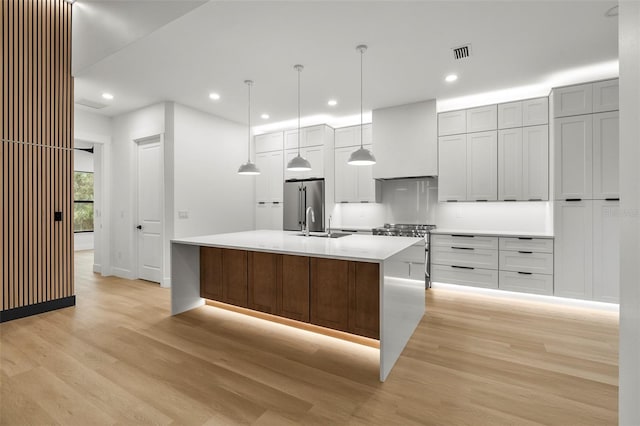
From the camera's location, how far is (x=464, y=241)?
4477 mm

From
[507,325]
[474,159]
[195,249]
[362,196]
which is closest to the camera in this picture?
[507,325]

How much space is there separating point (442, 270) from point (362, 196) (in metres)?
1.86

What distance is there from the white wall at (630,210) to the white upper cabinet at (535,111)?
3.86 metres

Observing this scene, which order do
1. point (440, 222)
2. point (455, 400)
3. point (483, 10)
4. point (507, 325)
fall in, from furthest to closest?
point (440, 222) → point (507, 325) → point (483, 10) → point (455, 400)

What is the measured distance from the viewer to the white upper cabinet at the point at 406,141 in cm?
482

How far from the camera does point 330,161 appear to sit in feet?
18.9

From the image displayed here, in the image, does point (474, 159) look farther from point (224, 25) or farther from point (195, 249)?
point (195, 249)

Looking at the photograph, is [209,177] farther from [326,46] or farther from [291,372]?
[291,372]

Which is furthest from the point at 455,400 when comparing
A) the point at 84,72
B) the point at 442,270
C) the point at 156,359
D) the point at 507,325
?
the point at 84,72

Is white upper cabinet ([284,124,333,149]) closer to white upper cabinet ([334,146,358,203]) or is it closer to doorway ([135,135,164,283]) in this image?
white upper cabinet ([334,146,358,203])

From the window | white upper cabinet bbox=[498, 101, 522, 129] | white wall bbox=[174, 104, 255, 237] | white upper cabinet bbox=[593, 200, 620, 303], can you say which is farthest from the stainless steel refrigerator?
the window

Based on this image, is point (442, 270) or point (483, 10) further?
point (442, 270)

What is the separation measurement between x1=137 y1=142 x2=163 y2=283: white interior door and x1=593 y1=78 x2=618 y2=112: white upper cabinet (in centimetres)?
620

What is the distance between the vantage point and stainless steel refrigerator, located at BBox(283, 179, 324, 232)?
561 centimetres
